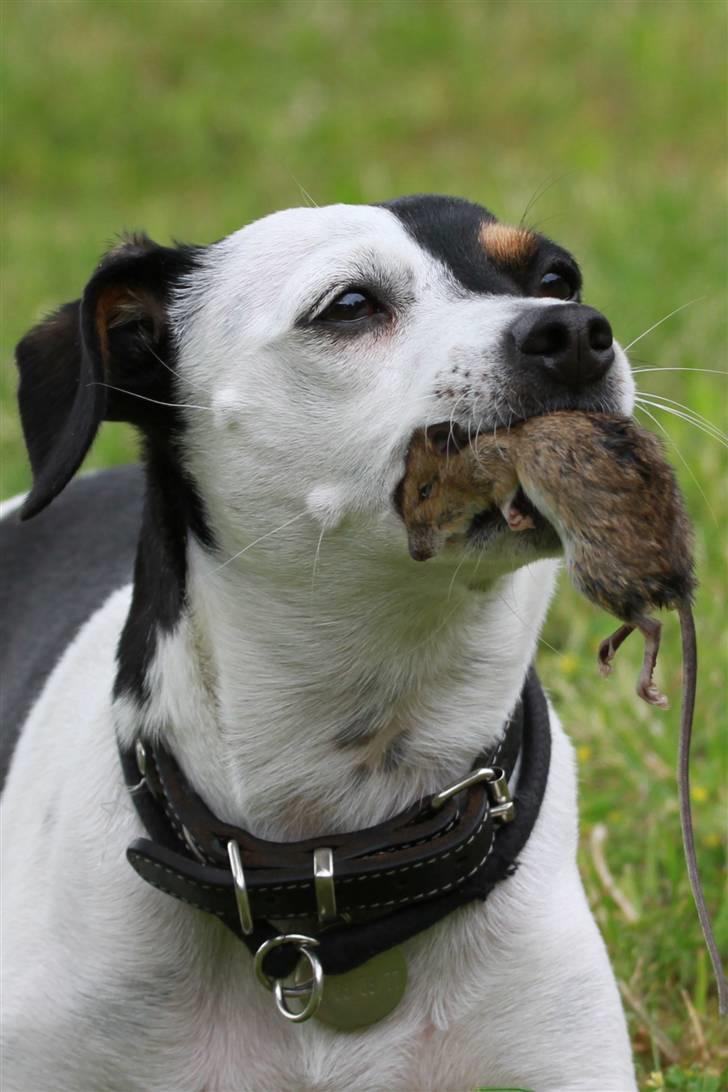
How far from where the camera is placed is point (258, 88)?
9.24 meters

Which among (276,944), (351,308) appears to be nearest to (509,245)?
(351,308)

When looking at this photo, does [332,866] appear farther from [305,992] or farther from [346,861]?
[305,992]

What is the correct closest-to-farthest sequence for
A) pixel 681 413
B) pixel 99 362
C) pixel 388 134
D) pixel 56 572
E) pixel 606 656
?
pixel 606 656
pixel 99 362
pixel 681 413
pixel 56 572
pixel 388 134

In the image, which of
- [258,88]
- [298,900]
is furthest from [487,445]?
[258,88]

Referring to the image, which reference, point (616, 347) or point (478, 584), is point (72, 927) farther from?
point (616, 347)

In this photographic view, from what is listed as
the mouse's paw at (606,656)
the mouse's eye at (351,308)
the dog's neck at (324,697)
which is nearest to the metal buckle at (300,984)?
the dog's neck at (324,697)

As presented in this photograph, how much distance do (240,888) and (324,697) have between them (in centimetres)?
31

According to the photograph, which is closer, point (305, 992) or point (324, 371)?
point (324, 371)

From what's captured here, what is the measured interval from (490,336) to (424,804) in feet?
2.34

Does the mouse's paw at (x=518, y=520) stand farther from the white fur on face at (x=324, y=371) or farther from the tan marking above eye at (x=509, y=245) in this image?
the tan marking above eye at (x=509, y=245)

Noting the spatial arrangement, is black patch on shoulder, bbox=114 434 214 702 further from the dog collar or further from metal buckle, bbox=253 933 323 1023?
metal buckle, bbox=253 933 323 1023

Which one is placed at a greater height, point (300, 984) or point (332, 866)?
point (332, 866)

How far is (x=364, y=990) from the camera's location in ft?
8.21

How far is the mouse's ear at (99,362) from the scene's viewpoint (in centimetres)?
246
